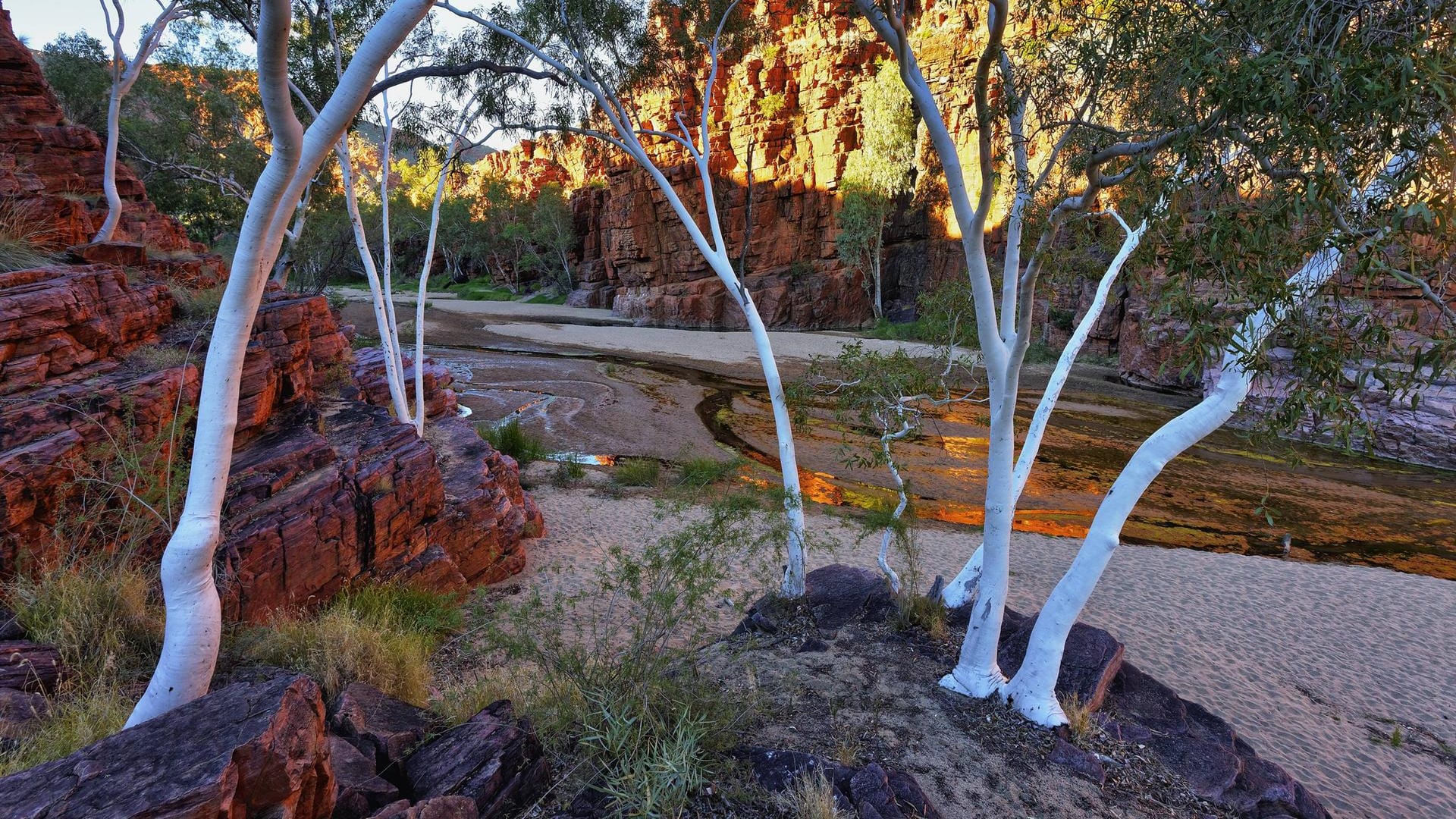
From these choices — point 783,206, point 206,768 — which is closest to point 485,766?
point 206,768

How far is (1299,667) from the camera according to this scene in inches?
295

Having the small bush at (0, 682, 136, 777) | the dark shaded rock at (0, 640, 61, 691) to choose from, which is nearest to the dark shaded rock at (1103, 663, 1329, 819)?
the small bush at (0, 682, 136, 777)

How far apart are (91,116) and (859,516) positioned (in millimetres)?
25544

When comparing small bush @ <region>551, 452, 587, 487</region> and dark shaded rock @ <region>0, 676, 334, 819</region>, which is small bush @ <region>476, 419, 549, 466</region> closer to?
small bush @ <region>551, 452, 587, 487</region>

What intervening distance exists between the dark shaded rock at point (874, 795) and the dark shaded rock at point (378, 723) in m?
2.33

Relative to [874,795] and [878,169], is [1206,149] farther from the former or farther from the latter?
[878,169]

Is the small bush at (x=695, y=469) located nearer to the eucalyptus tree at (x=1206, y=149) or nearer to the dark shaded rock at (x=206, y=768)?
the eucalyptus tree at (x=1206, y=149)

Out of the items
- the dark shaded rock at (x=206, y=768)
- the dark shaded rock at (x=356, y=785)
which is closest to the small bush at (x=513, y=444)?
the dark shaded rock at (x=356, y=785)

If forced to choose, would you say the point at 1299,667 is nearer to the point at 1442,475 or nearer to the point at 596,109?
the point at 596,109

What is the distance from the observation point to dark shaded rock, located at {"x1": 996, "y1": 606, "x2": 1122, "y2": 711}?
5.34 meters

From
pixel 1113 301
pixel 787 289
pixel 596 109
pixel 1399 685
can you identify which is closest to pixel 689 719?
pixel 1399 685

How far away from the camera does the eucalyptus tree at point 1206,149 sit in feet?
9.82

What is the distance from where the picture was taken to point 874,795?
3.63m

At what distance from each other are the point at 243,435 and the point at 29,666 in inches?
134
